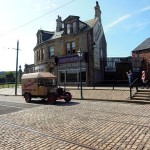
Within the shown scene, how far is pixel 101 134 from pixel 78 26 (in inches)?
992

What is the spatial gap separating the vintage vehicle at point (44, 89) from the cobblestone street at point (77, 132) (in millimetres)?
6233

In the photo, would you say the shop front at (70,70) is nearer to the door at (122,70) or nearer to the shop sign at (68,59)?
the shop sign at (68,59)

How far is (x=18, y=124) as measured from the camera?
1059 centimetres

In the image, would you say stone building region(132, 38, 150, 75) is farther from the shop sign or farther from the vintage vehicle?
the vintage vehicle

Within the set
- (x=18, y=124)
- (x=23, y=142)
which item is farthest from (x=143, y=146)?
(x=18, y=124)

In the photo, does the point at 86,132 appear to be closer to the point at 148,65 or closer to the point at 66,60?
the point at 148,65

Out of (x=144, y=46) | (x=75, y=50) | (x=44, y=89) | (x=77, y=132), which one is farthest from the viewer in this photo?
(x=75, y=50)

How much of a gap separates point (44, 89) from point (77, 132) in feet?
33.7

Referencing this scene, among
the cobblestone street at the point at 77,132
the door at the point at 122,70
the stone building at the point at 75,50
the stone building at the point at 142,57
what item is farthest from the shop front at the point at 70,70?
the cobblestone street at the point at 77,132

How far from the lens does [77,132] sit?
8.75 m

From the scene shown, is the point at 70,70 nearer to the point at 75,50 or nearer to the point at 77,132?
the point at 75,50

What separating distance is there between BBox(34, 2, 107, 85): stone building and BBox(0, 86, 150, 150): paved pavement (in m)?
18.8

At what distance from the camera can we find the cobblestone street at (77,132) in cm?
716

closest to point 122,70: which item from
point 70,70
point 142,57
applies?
point 142,57
